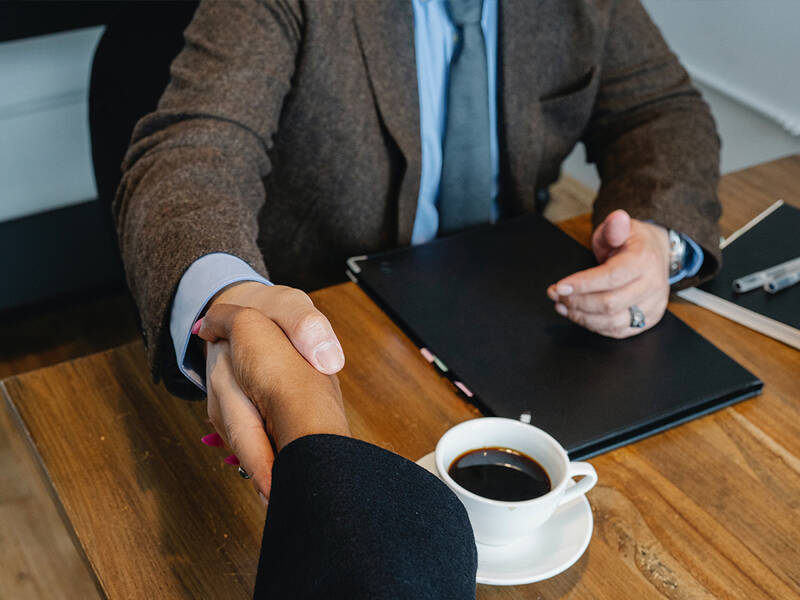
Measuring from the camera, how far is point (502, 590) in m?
0.55

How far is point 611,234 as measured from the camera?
870mm

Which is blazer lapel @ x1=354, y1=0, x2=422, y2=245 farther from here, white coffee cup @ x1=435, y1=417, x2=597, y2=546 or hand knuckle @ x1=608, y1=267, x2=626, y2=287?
white coffee cup @ x1=435, y1=417, x2=597, y2=546

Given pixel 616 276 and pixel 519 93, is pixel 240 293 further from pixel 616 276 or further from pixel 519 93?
pixel 519 93

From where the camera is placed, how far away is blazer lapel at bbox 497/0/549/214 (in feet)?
3.42

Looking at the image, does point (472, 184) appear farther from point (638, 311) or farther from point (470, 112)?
point (638, 311)

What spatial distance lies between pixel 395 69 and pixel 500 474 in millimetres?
592

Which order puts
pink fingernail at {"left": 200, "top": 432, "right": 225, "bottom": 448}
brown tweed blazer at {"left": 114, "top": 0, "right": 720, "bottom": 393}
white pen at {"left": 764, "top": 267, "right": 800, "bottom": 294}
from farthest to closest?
white pen at {"left": 764, "top": 267, "right": 800, "bottom": 294}, brown tweed blazer at {"left": 114, "top": 0, "right": 720, "bottom": 393}, pink fingernail at {"left": 200, "top": 432, "right": 225, "bottom": 448}

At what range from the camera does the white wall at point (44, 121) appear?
1.70m

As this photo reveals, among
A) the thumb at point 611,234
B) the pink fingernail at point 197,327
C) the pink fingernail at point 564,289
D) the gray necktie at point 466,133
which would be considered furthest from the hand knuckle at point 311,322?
the gray necktie at point 466,133

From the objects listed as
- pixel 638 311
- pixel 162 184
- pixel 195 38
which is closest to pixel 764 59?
pixel 638 311

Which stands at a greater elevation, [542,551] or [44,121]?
[542,551]

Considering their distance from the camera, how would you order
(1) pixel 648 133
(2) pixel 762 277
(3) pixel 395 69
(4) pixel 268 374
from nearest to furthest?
(4) pixel 268 374 < (2) pixel 762 277 < (3) pixel 395 69 < (1) pixel 648 133

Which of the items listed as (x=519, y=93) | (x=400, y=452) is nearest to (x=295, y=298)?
(x=400, y=452)

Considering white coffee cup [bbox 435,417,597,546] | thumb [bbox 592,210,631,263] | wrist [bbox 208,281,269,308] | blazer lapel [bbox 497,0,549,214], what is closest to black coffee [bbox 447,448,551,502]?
white coffee cup [bbox 435,417,597,546]
